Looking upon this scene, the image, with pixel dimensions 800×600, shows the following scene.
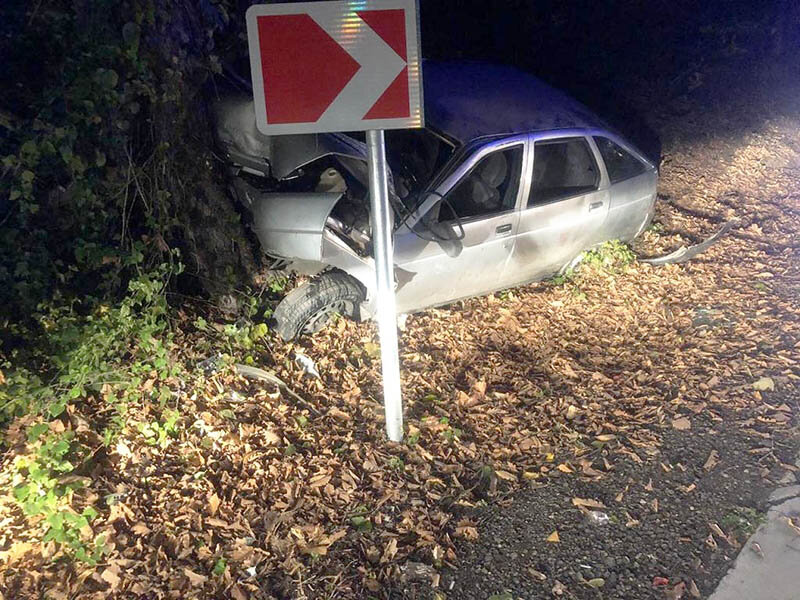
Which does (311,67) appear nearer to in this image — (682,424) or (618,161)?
(682,424)

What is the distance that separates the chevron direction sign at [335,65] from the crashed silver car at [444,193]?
1.50m

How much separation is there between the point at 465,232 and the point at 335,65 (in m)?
2.26

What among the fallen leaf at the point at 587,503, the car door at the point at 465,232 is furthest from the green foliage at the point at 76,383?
the fallen leaf at the point at 587,503

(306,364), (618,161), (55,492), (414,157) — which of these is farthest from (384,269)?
(618,161)

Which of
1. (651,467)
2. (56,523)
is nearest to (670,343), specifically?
(651,467)

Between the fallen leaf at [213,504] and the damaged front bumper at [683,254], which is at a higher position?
the fallen leaf at [213,504]

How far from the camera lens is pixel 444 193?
4.82 metres

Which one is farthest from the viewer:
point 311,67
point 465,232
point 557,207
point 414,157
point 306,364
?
point 557,207

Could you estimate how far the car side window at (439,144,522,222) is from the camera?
507 centimetres

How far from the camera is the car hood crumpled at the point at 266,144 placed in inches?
182

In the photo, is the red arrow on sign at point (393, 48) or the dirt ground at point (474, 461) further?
the dirt ground at point (474, 461)

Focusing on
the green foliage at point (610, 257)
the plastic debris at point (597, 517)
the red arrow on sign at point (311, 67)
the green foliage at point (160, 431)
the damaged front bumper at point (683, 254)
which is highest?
the red arrow on sign at point (311, 67)

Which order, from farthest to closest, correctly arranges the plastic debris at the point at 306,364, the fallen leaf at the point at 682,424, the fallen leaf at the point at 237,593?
1. the plastic debris at the point at 306,364
2. the fallen leaf at the point at 682,424
3. the fallen leaf at the point at 237,593

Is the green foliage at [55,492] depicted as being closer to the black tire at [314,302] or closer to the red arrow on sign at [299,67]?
the black tire at [314,302]
